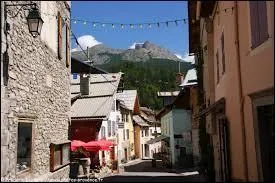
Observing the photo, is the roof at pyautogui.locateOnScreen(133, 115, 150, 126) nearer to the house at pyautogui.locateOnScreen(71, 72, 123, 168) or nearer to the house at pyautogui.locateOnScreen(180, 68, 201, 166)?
the house at pyautogui.locateOnScreen(71, 72, 123, 168)

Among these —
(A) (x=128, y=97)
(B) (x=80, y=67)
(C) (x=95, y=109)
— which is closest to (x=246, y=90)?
(B) (x=80, y=67)

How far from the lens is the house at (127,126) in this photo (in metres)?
37.5

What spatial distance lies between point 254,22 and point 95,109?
2146 centimetres

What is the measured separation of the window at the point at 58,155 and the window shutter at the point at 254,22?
790 centimetres

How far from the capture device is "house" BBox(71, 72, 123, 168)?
1070 inches

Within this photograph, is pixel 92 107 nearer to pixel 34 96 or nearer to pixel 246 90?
pixel 34 96

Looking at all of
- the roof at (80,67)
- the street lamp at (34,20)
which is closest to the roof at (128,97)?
the roof at (80,67)

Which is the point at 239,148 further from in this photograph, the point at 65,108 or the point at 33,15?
the point at 65,108

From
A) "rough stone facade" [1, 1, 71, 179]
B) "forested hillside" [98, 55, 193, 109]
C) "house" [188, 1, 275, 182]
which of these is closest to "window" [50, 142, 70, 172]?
"rough stone facade" [1, 1, 71, 179]

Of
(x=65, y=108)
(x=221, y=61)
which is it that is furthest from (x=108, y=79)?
(x=221, y=61)

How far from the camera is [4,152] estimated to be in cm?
841

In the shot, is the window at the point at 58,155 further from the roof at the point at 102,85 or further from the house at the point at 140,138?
the house at the point at 140,138

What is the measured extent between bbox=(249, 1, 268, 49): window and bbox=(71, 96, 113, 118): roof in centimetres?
2002

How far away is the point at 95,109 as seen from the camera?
28.2 meters
